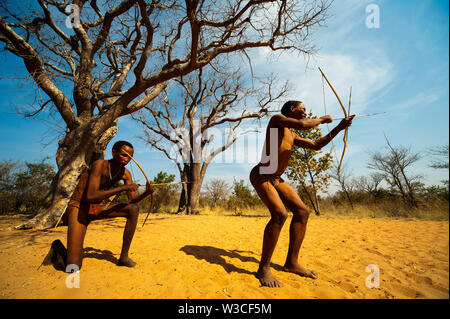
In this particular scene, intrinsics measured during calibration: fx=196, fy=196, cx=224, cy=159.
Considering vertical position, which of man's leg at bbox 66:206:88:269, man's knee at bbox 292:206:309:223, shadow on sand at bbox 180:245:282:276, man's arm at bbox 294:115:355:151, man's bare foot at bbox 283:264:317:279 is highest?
man's arm at bbox 294:115:355:151

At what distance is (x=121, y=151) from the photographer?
8.44 ft

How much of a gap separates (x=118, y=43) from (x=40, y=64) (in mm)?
2750

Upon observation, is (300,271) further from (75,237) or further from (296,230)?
(75,237)

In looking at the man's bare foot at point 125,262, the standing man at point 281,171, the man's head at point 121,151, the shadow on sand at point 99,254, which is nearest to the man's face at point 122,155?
the man's head at point 121,151

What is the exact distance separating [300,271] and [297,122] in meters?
1.81

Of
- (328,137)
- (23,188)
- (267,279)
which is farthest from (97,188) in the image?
(23,188)

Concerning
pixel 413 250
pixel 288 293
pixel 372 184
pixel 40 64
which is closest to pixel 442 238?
pixel 413 250

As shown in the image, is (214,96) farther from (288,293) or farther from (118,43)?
(288,293)

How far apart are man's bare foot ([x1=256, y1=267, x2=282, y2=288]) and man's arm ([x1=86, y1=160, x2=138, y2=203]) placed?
178 centimetres

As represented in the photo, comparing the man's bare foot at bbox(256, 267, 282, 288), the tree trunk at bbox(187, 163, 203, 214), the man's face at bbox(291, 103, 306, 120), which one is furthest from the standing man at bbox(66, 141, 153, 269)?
the tree trunk at bbox(187, 163, 203, 214)

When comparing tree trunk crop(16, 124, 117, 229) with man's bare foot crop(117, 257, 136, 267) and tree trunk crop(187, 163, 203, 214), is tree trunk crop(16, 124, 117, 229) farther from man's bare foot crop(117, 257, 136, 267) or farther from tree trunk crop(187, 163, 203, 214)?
tree trunk crop(187, 163, 203, 214)

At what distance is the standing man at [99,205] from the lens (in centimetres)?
235

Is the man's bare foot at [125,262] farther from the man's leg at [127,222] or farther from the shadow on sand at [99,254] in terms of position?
the shadow on sand at [99,254]

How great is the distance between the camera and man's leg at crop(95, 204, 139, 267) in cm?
252
